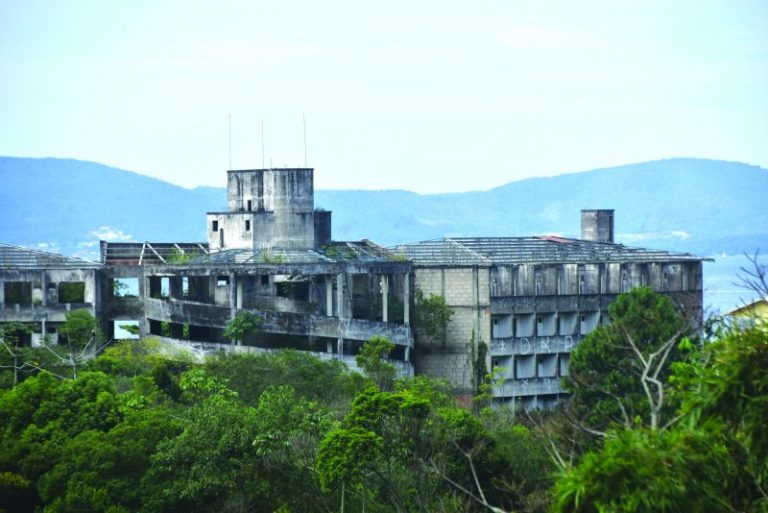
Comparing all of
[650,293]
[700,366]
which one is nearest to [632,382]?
[650,293]

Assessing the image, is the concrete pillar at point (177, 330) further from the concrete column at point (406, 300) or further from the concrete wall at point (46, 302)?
the concrete column at point (406, 300)

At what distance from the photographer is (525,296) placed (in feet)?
243

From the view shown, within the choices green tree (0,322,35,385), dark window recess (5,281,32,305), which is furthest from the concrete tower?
green tree (0,322,35,385)

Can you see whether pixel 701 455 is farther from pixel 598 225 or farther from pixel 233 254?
pixel 598 225

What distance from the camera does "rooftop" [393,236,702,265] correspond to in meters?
73.9

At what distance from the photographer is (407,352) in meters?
69.2

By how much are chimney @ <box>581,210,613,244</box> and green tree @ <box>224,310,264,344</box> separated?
2554cm

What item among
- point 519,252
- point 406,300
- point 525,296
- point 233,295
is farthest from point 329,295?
point 519,252

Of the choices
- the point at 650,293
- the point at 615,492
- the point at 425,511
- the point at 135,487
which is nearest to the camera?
the point at 615,492

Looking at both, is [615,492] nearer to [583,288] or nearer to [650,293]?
[650,293]

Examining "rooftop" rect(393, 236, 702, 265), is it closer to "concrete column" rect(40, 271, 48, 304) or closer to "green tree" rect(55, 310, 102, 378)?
"green tree" rect(55, 310, 102, 378)

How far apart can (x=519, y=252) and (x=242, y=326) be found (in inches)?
660

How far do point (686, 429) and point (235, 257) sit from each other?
145 ft

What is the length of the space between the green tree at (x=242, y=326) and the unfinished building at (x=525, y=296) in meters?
8.71
